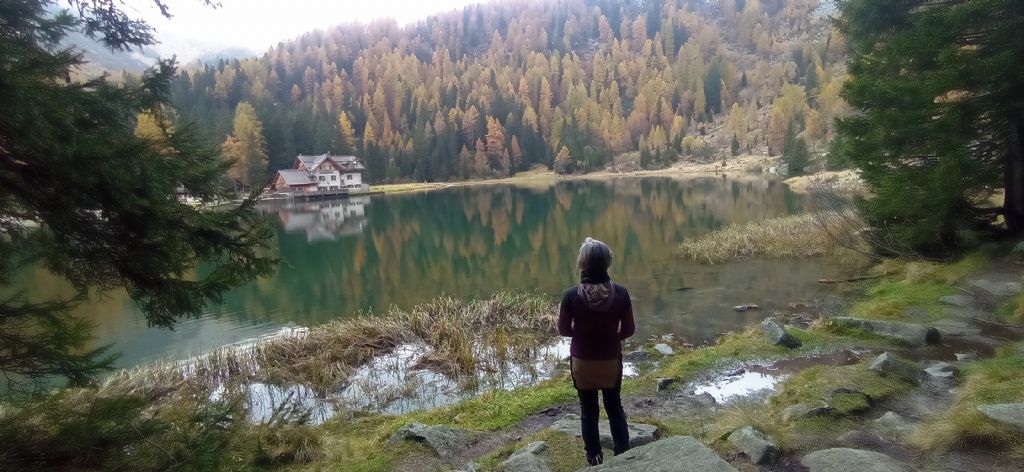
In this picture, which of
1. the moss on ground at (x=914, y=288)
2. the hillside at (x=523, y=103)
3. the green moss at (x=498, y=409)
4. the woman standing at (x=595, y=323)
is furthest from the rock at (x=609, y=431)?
the hillside at (x=523, y=103)

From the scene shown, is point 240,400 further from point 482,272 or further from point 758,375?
point 482,272

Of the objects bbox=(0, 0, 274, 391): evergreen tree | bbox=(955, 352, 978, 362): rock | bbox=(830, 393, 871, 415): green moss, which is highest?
bbox=(0, 0, 274, 391): evergreen tree

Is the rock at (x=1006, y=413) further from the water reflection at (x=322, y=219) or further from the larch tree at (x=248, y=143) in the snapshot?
the larch tree at (x=248, y=143)

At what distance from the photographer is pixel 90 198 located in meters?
3.73

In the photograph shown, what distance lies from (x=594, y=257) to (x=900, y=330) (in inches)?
272

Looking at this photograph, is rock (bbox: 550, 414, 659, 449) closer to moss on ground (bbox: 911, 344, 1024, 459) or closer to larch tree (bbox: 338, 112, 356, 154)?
moss on ground (bbox: 911, 344, 1024, 459)

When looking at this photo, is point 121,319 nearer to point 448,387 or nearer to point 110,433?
point 448,387

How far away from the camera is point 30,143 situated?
3354 mm

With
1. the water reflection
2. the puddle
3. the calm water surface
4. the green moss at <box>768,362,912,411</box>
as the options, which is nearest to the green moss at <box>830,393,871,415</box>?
the green moss at <box>768,362,912,411</box>

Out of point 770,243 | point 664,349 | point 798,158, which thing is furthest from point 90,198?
point 798,158

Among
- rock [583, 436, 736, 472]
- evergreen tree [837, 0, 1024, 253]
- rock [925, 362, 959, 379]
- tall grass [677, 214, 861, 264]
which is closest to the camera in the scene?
rock [583, 436, 736, 472]

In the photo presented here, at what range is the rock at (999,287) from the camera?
9.89 metres

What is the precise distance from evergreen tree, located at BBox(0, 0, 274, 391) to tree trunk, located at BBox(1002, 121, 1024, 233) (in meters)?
14.9

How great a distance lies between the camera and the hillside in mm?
93875
